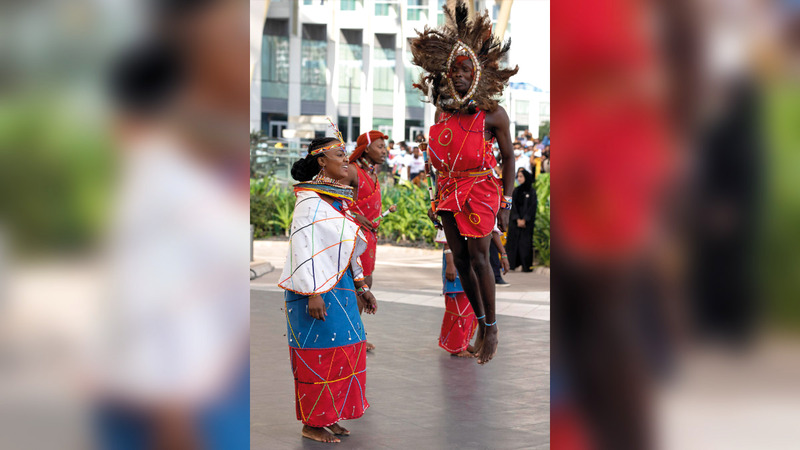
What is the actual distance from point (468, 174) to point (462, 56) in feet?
2.89

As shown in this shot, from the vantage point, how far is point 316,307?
5.20m

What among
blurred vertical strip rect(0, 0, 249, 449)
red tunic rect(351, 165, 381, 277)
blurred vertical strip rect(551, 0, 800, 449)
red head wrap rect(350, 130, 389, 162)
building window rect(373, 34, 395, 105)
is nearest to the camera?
blurred vertical strip rect(551, 0, 800, 449)

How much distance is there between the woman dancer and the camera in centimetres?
525

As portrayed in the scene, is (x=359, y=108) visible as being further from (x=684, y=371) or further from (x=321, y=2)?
(x=684, y=371)

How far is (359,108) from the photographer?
60219mm

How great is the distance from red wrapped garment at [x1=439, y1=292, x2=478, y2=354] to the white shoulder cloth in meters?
2.95

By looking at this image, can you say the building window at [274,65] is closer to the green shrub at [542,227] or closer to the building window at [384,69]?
the building window at [384,69]

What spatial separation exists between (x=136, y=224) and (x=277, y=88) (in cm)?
5624

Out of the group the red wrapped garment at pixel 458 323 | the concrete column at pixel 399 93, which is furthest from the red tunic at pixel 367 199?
the concrete column at pixel 399 93

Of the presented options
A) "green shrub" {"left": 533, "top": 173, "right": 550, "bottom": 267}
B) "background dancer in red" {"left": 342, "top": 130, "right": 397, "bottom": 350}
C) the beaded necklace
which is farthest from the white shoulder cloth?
"green shrub" {"left": 533, "top": 173, "right": 550, "bottom": 267}

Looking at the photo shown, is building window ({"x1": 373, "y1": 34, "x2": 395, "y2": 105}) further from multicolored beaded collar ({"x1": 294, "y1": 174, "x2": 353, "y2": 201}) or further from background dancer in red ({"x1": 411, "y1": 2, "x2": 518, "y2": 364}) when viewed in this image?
multicolored beaded collar ({"x1": 294, "y1": 174, "x2": 353, "y2": 201})

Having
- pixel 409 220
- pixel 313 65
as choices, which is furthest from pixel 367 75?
pixel 409 220

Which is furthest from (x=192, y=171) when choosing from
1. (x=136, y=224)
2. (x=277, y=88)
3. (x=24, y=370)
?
(x=277, y=88)

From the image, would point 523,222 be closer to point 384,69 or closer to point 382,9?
point 384,69
